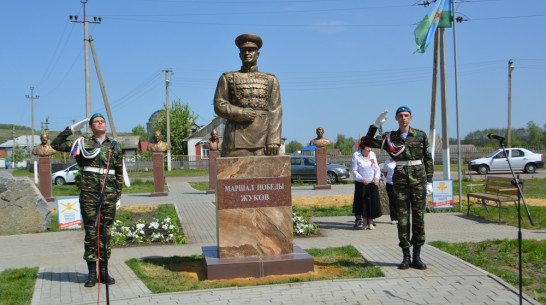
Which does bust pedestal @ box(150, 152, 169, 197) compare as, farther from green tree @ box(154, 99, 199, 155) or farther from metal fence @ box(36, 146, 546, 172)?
green tree @ box(154, 99, 199, 155)

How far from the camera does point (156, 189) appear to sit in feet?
63.5

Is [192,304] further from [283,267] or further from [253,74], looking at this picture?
[253,74]

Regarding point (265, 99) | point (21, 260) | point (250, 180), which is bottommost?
point (21, 260)

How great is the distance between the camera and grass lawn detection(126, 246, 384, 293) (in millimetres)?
6020

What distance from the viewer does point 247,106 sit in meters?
7.00

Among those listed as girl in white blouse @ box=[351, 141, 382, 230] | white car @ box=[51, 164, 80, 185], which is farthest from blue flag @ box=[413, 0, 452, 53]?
white car @ box=[51, 164, 80, 185]

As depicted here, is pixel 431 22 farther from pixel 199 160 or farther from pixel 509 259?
pixel 199 160

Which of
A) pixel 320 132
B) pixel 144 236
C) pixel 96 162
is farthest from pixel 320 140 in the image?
→ pixel 96 162

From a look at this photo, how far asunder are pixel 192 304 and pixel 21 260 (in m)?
4.05

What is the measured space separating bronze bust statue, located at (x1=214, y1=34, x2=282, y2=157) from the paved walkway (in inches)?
78.8

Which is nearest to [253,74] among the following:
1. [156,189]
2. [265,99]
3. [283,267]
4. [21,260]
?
[265,99]

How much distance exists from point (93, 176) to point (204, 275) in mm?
1845

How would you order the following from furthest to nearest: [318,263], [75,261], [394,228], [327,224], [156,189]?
[156,189], [327,224], [394,228], [75,261], [318,263]

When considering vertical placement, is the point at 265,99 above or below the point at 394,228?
above
